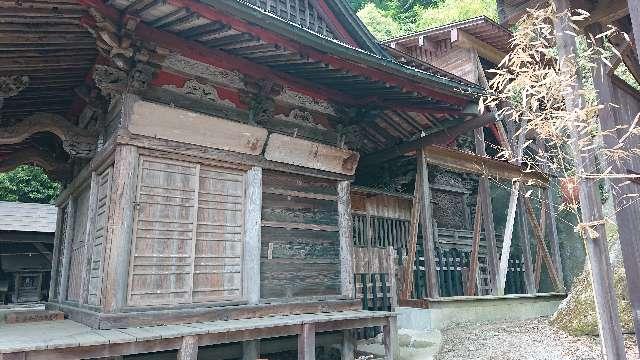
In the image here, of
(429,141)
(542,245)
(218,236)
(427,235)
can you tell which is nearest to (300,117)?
(218,236)

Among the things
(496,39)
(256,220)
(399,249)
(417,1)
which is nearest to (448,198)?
(399,249)

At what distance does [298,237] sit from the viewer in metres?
6.11

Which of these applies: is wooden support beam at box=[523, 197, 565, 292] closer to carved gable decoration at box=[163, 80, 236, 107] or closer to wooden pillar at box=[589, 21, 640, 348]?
wooden pillar at box=[589, 21, 640, 348]

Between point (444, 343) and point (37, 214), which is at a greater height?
point (37, 214)

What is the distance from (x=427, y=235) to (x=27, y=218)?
48.3ft

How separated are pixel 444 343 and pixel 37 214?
51.7 ft

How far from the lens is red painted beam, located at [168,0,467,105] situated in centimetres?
403

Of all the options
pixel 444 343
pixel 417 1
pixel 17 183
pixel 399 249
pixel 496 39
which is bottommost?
pixel 444 343

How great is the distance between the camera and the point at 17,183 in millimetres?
21219

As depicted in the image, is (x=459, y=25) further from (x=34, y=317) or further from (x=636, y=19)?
(x=34, y=317)

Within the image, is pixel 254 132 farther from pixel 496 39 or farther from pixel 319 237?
pixel 496 39

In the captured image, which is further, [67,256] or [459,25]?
[459,25]

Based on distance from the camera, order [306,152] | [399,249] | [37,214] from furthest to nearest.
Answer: [37,214] < [399,249] < [306,152]

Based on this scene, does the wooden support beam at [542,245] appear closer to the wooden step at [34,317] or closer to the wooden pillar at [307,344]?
the wooden pillar at [307,344]
